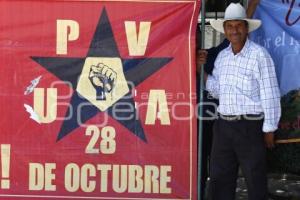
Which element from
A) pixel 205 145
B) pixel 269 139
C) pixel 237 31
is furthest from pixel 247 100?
pixel 205 145

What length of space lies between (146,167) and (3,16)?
68.4 inches

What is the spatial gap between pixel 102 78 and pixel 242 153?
4.30 ft

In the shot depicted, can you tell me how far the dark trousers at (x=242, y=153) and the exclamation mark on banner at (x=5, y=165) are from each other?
5.76ft

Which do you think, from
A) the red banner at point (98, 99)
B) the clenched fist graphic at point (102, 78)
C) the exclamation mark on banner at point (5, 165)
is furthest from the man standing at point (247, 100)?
the exclamation mark on banner at point (5, 165)

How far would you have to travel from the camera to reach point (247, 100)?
4.61 metres

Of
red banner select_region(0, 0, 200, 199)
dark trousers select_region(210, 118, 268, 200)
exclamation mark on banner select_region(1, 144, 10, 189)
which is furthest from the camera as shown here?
exclamation mark on banner select_region(1, 144, 10, 189)

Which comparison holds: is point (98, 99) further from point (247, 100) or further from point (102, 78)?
point (247, 100)

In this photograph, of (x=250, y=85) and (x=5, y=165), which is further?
(x=5, y=165)

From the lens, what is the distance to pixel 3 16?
188 inches

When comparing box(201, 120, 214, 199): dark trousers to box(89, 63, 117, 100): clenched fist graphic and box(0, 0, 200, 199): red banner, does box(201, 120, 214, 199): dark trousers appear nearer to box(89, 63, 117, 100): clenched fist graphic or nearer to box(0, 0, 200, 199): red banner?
box(0, 0, 200, 199): red banner

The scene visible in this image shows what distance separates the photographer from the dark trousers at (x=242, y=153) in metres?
Result: 4.63

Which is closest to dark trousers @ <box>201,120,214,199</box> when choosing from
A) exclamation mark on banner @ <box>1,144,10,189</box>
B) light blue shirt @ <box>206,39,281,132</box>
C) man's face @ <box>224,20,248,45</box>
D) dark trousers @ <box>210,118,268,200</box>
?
dark trousers @ <box>210,118,268,200</box>

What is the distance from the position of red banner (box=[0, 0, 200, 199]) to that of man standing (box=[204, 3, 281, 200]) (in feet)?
0.93

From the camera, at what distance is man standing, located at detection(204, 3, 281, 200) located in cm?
454
